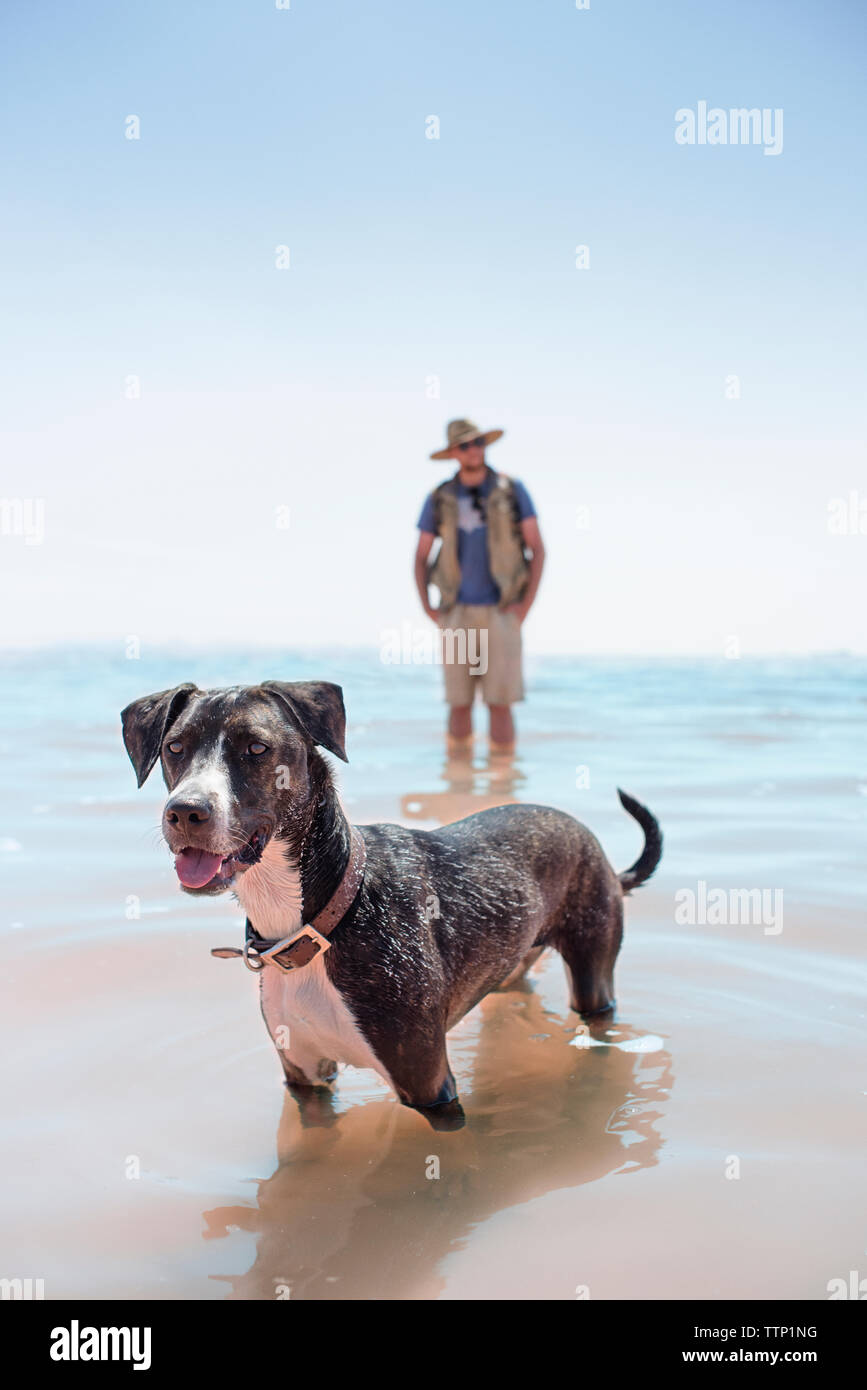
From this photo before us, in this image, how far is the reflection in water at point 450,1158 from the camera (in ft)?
9.18

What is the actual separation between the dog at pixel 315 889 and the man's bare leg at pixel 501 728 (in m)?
6.77

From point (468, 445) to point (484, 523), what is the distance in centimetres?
74

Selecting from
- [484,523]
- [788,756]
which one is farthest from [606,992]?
[788,756]

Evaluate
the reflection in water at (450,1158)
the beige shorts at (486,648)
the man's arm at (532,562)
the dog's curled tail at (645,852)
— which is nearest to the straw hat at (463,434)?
the man's arm at (532,562)

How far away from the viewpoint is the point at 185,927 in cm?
549

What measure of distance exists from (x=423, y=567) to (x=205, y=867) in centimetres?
758

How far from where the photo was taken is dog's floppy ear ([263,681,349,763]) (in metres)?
3.22

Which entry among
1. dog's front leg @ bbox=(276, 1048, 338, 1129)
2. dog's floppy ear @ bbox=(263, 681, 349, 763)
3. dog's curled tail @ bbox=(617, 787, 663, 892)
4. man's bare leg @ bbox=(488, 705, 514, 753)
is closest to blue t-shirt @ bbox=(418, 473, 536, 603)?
man's bare leg @ bbox=(488, 705, 514, 753)

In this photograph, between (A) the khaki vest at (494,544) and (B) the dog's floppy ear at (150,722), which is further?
(A) the khaki vest at (494,544)

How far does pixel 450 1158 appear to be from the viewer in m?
3.35

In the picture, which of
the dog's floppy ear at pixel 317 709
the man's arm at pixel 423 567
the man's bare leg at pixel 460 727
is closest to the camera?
the dog's floppy ear at pixel 317 709

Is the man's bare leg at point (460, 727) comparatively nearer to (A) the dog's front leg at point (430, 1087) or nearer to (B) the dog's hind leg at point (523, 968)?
(B) the dog's hind leg at point (523, 968)

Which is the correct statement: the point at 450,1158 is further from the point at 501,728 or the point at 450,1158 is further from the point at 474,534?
the point at 501,728

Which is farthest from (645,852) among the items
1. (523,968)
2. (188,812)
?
(188,812)
